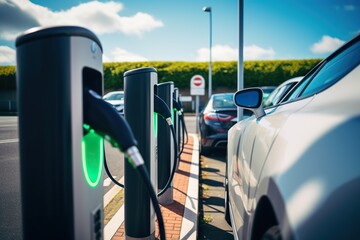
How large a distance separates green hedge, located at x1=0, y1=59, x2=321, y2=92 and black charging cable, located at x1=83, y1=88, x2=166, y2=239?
2681cm

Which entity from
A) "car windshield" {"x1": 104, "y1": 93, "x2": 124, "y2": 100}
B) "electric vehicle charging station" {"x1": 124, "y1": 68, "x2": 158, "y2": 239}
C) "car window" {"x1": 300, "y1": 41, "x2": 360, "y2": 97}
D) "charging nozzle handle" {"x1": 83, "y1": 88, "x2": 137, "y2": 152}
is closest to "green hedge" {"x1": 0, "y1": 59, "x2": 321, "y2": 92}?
"car windshield" {"x1": 104, "y1": 93, "x2": 124, "y2": 100}

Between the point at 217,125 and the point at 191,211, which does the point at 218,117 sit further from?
the point at 191,211

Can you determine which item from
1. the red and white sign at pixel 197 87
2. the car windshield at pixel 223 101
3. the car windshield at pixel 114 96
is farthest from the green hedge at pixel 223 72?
the car windshield at pixel 223 101

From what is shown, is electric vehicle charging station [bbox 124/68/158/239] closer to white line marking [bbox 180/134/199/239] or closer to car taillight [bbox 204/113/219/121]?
white line marking [bbox 180/134/199/239]

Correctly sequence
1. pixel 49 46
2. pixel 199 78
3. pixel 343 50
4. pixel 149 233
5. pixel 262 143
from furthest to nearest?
pixel 199 78 → pixel 149 233 → pixel 343 50 → pixel 262 143 → pixel 49 46

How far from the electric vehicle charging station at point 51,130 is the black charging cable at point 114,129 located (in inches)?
3.0

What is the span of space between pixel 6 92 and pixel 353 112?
104ft

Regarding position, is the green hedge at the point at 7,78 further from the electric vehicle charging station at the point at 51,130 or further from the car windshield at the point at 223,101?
the electric vehicle charging station at the point at 51,130

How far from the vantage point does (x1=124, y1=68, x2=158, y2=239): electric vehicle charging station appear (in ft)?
8.11

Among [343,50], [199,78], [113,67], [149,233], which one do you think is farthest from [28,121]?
[113,67]

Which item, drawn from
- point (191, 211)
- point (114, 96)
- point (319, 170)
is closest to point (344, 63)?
point (319, 170)

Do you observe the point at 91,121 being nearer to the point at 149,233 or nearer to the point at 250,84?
the point at 149,233

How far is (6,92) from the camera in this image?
27.6m

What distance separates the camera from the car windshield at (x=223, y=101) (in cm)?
716
